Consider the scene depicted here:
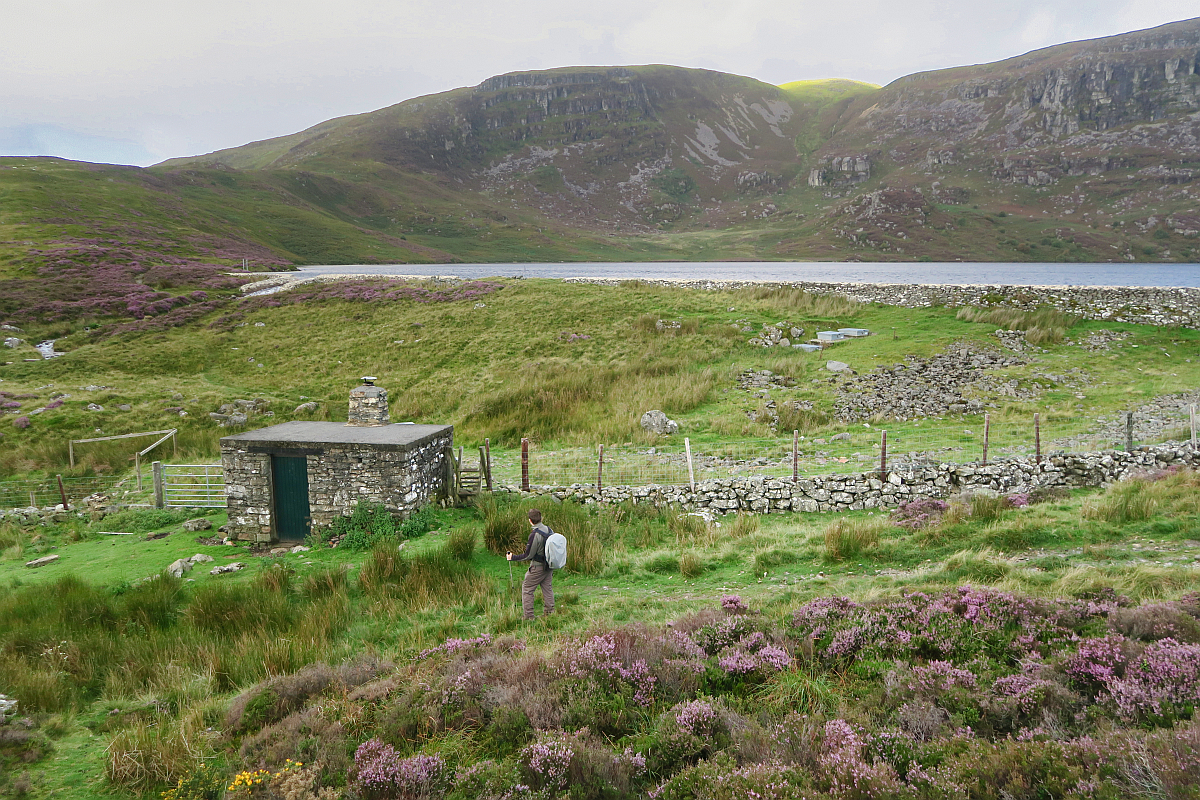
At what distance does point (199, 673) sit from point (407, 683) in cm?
335

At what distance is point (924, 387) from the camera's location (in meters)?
21.9

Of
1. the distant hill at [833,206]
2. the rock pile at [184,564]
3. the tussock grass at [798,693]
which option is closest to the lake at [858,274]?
the distant hill at [833,206]

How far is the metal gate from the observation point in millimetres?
15383

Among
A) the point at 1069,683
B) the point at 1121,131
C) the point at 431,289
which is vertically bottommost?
the point at 1069,683

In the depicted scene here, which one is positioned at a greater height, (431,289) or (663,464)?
(431,289)

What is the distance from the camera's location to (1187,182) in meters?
140

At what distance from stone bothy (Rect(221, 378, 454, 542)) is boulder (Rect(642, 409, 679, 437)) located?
8.18 meters

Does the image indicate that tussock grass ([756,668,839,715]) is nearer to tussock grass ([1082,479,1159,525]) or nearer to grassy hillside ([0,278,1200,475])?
tussock grass ([1082,479,1159,525])

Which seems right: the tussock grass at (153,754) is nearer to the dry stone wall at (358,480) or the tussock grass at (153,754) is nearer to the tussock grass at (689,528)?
the dry stone wall at (358,480)

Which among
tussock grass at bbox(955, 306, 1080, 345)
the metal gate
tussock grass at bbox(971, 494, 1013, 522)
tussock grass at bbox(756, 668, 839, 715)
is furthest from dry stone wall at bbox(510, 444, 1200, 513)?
tussock grass at bbox(955, 306, 1080, 345)

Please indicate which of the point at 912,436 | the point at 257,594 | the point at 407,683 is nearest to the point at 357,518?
the point at 257,594

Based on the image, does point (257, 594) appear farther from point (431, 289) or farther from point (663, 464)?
point (431, 289)

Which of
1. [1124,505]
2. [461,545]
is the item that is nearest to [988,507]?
[1124,505]

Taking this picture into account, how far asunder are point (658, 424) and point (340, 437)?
10272mm
